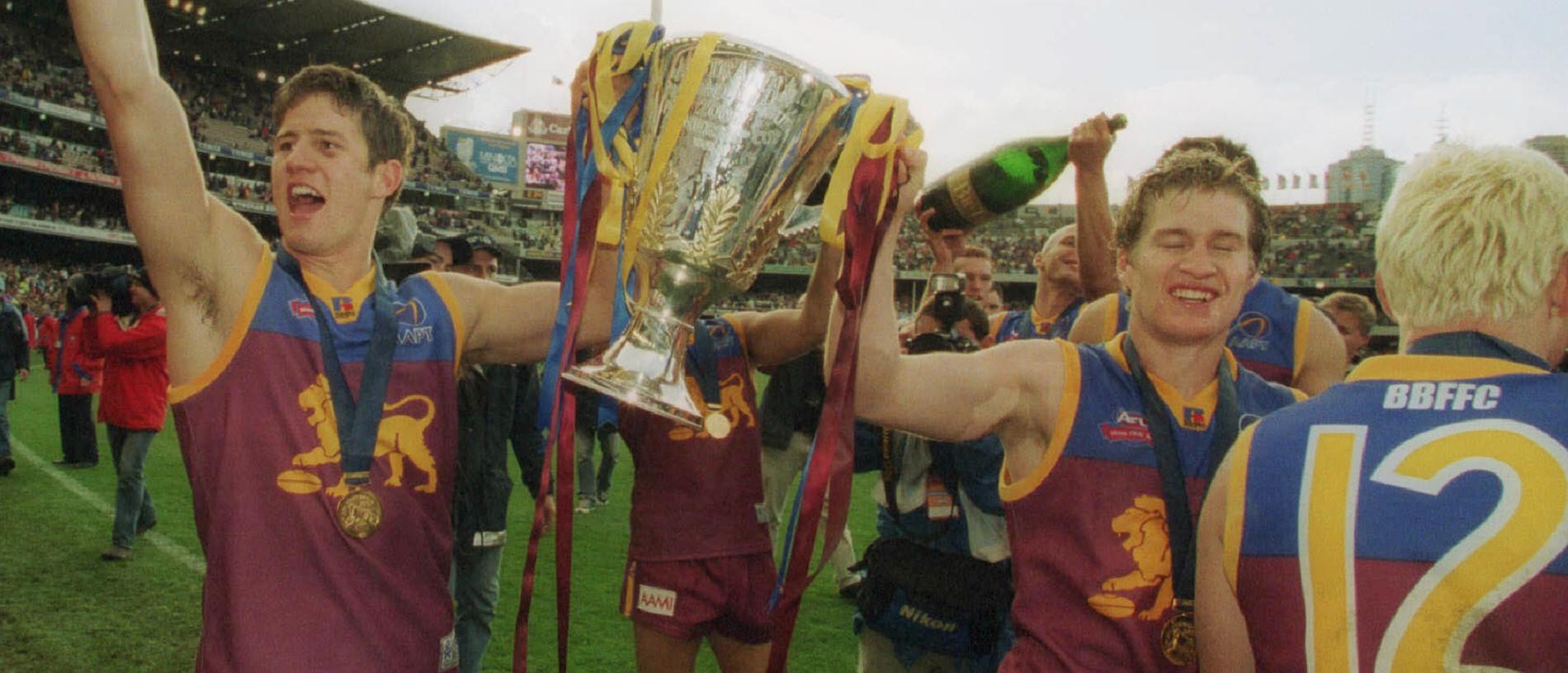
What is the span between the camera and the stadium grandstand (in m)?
33.5

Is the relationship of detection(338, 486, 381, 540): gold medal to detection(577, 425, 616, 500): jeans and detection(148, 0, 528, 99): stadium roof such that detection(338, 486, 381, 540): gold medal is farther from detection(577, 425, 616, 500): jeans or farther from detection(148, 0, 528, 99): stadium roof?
detection(148, 0, 528, 99): stadium roof

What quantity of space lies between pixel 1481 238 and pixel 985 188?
1095mm

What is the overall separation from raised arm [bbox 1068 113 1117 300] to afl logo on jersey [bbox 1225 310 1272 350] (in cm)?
48

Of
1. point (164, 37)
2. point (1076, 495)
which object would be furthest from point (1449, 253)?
point (164, 37)

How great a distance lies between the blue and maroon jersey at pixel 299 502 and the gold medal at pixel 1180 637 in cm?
142

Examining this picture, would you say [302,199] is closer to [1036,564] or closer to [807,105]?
[807,105]

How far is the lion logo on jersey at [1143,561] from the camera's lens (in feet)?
5.99

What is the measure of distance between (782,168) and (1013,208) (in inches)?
32.0

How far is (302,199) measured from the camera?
2.00m

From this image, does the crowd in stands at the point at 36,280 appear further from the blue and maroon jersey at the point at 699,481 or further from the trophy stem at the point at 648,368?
the trophy stem at the point at 648,368

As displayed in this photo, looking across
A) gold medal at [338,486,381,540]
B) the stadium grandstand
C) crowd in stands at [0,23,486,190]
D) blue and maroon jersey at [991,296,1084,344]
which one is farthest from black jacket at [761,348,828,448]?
the stadium grandstand

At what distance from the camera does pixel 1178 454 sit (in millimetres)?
1916

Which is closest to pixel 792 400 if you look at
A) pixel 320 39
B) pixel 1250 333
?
pixel 1250 333

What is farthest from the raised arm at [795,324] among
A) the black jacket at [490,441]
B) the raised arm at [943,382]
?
the black jacket at [490,441]
